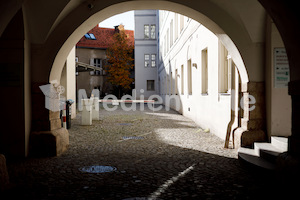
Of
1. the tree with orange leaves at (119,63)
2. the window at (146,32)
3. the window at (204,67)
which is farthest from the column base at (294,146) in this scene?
the tree with orange leaves at (119,63)

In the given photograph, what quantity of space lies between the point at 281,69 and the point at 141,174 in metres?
3.53

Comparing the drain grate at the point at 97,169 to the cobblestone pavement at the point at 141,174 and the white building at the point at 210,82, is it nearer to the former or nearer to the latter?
the cobblestone pavement at the point at 141,174

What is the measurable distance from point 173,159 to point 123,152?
1.39 meters

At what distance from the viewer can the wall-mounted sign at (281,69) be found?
19.4ft

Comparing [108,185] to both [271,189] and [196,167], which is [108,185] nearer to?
[196,167]

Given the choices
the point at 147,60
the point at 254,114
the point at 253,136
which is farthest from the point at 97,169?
the point at 147,60

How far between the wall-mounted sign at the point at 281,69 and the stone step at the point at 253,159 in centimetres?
146

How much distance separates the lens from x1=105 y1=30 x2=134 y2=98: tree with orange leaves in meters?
41.2

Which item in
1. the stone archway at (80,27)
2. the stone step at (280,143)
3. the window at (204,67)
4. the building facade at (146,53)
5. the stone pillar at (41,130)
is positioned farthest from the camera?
the building facade at (146,53)

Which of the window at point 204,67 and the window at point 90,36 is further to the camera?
the window at point 90,36

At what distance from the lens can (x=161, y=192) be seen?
3961 millimetres

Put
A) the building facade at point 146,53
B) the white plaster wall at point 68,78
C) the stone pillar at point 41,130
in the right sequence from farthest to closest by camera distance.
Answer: the building facade at point 146,53 < the white plaster wall at point 68,78 < the stone pillar at point 41,130

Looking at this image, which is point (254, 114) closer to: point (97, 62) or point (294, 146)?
point (294, 146)

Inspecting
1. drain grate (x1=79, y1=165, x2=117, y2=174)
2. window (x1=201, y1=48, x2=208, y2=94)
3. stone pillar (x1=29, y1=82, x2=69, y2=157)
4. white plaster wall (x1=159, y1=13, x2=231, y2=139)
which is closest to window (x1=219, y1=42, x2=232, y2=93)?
white plaster wall (x1=159, y1=13, x2=231, y2=139)
